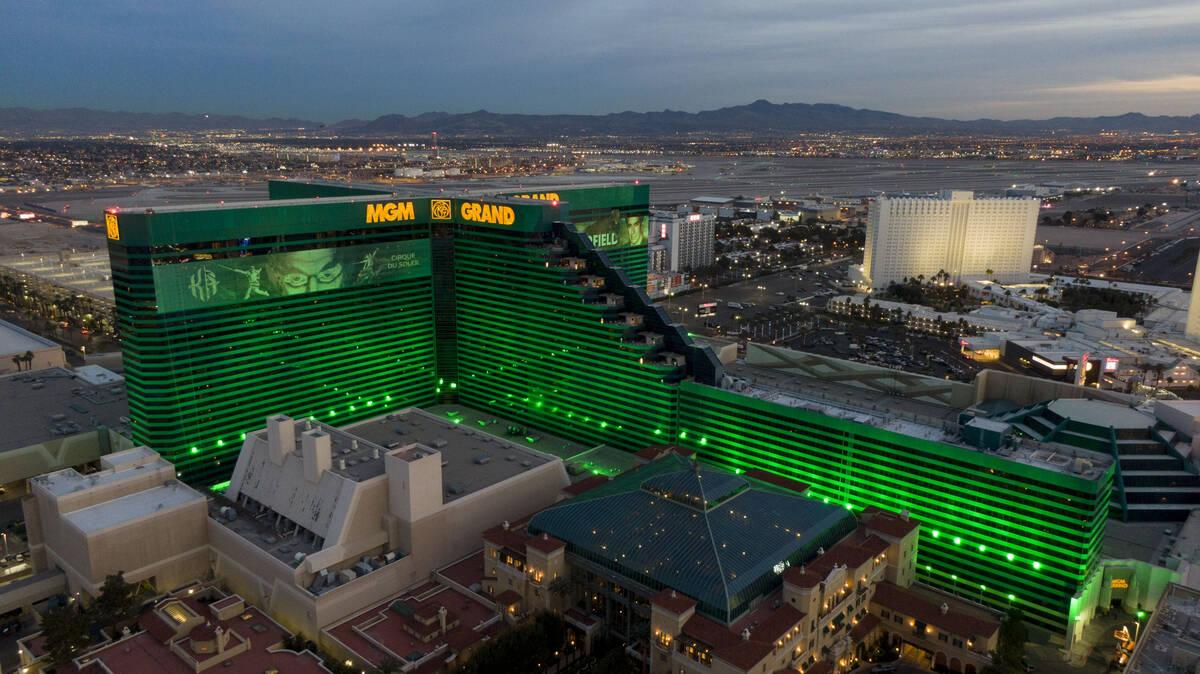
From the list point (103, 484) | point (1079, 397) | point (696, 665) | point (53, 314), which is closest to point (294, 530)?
point (103, 484)

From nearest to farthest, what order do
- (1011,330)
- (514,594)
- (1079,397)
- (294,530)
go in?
(514,594), (294,530), (1079,397), (1011,330)

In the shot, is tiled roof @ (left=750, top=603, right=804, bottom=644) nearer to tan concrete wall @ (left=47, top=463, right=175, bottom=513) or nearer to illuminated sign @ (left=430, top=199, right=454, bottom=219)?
tan concrete wall @ (left=47, top=463, right=175, bottom=513)

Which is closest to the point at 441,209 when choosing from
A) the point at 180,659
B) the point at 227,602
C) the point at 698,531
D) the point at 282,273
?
the point at 282,273

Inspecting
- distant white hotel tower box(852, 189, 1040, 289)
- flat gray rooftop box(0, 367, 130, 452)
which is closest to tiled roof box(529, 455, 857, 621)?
flat gray rooftop box(0, 367, 130, 452)

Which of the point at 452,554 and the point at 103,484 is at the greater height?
the point at 103,484

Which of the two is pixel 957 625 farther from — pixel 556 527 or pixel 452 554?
pixel 452 554

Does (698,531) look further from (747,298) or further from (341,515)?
(747,298)

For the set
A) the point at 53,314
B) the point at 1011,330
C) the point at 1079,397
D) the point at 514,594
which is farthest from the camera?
the point at 53,314
